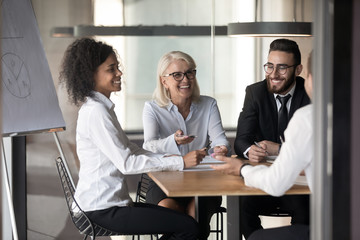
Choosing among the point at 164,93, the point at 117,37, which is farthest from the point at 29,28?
the point at 117,37

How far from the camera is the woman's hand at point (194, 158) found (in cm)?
346

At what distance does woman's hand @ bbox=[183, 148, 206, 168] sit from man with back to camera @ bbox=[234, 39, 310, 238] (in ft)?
2.17

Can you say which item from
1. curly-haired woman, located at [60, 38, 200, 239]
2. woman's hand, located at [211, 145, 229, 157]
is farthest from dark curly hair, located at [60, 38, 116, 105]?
woman's hand, located at [211, 145, 229, 157]

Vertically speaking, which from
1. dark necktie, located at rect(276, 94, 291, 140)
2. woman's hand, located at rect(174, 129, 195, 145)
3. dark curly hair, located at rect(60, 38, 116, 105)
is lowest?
woman's hand, located at rect(174, 129, 195, 145)

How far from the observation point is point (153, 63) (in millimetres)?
5996

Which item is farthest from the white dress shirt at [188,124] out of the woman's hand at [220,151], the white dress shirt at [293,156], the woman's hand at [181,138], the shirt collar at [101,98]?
the white dress shirt at [293,156]

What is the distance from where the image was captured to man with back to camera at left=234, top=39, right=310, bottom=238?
163 inches

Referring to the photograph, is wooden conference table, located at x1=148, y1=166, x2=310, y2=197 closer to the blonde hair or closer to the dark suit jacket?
the dark suit jacket

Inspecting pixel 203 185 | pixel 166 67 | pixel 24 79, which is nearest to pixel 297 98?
pixel 166 67

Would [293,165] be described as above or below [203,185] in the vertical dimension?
above

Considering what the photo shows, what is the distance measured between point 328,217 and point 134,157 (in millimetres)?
1430

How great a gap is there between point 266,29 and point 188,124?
1281 millimetres

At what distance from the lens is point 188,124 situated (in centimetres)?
435

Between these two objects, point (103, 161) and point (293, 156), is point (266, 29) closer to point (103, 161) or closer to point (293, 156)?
point (103, 161)
